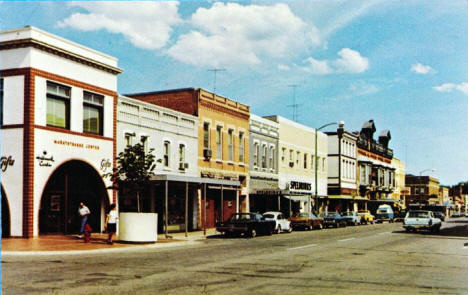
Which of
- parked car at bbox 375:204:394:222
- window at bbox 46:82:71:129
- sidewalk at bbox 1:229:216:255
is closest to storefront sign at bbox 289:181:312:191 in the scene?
parked car at bbox 375:204:394:222

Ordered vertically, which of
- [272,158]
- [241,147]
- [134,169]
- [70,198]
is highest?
[241,147]

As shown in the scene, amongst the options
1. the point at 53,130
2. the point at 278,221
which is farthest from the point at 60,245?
the point at 278,221

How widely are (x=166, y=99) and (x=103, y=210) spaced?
39.8ft

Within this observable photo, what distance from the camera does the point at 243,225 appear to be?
1130 inches

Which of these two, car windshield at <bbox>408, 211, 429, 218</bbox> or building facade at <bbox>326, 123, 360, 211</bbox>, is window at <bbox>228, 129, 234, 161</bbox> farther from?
building facade at <bbox>326, 123, 360, 211</bbox>

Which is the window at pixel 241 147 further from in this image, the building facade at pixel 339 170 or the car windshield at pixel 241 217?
the building facade at pixel 339 170

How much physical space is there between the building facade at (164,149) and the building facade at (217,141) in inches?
45.4

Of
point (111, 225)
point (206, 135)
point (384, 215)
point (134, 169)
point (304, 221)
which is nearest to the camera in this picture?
point (111, 225)

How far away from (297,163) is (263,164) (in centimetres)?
817

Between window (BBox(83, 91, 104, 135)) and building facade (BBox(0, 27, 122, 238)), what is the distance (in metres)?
0.04

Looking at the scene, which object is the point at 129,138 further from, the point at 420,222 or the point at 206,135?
the point at 420,222

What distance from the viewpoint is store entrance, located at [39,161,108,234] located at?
2484 centimetres

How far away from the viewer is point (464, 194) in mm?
193125

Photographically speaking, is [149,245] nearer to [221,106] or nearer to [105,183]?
[105,183]
